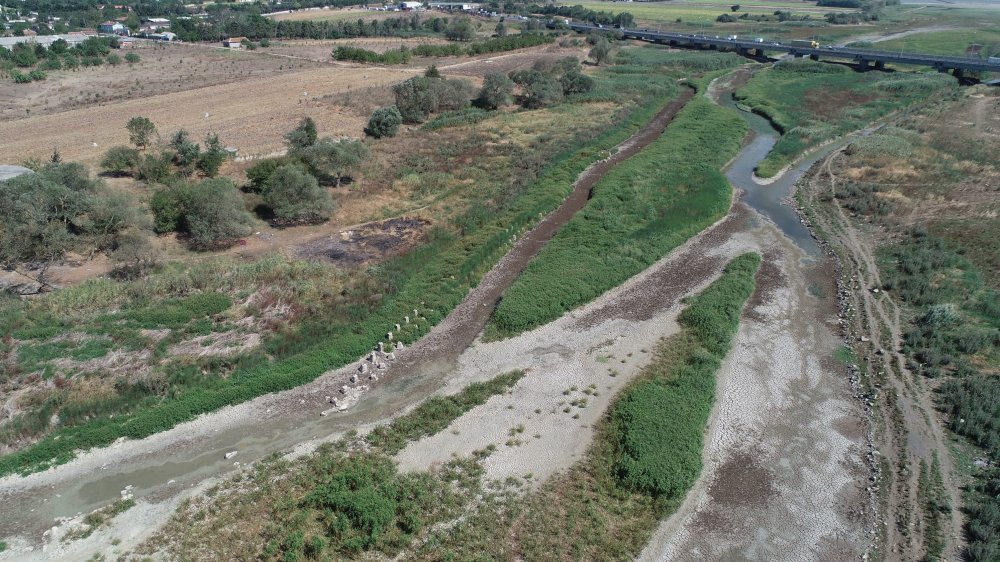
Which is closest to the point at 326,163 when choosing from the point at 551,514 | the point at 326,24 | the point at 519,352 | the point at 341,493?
the point at 519,352

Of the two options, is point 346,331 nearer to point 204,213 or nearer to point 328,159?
point 204,213

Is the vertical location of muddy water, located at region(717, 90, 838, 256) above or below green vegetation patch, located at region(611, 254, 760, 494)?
above

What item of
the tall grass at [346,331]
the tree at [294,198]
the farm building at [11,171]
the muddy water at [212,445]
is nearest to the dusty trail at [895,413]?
the muddy water at [212,445]

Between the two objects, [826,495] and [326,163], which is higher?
[326,163]

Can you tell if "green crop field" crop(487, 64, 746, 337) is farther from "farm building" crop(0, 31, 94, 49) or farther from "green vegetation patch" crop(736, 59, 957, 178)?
"farm building" crop(0, 31, 94, 49)

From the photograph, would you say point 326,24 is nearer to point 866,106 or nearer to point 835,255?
point 866,106

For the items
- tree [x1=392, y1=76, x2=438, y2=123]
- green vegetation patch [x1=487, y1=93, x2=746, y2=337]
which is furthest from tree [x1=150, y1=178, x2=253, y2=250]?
tree [x1=392, y1=76, x2=438, y2=123]

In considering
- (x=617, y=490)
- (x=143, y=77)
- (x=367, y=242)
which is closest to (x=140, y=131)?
(x=367, y=242)

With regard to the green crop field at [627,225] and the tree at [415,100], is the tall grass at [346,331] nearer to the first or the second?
the green crop field at [627,225]
